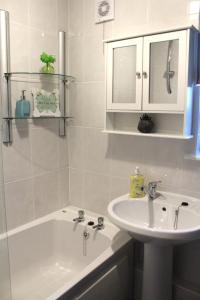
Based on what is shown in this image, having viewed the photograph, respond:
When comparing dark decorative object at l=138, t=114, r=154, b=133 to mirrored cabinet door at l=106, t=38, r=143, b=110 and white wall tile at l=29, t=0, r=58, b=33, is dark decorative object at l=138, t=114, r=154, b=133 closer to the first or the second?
mirrored cabinet door at l=106, t=38, r=143, b=110

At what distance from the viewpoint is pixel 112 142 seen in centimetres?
196

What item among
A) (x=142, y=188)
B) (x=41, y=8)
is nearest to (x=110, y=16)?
(x=41, y=8)

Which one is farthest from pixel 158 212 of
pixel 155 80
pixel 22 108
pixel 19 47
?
pixel 19 47

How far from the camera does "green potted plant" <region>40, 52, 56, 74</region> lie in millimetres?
1821

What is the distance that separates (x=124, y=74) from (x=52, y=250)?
4.69ft

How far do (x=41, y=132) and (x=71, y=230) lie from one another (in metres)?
0.79

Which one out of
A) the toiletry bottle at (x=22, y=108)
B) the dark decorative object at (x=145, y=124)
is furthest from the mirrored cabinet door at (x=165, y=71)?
the toiletry bottle at (x=22, y=108)

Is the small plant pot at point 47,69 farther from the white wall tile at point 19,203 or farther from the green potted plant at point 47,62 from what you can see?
the white wall tile at point 19,203

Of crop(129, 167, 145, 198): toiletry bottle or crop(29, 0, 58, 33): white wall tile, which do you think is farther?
crop(29, 0, 58, 33): white wall tile

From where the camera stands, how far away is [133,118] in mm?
1831

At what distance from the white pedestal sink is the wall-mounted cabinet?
0.43m

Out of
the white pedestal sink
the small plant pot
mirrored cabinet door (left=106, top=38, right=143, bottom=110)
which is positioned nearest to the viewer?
the white pedestal sink

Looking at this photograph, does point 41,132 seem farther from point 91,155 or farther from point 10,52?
point 10,52

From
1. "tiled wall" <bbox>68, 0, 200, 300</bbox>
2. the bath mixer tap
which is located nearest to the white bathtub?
the bath mixer tap
